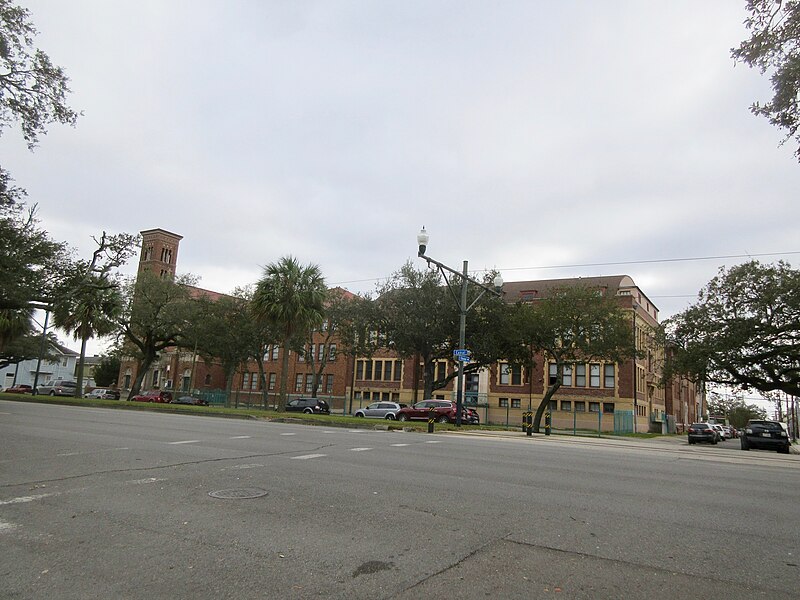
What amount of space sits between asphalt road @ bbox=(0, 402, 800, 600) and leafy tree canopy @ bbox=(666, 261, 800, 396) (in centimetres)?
2860

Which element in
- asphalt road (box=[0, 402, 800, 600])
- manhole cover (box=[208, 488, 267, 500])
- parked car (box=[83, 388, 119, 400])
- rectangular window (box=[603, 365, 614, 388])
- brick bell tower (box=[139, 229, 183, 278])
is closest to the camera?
asphalt road (box=[0, 402, 800, 600])

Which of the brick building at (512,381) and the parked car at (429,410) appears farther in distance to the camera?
the brick building at (512,381)

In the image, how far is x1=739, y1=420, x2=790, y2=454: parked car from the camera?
28.2 meters

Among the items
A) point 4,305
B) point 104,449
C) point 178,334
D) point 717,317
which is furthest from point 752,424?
point 178,334

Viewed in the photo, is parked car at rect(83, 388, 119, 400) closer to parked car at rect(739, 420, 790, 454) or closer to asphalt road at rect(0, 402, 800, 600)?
asphalt road at rect(0, 402, 800, 600)

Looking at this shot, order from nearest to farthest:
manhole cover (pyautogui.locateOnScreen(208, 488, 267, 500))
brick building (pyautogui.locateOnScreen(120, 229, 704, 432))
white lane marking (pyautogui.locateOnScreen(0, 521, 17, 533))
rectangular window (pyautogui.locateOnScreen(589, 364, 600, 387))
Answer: white lane marking (pyautogui.locateOnScreen(0, 521, 17, 533))
manhole cover (pyautogui.locateOnScreen(208, 488, 267, 500))
brick building (pyautogui.locateOnScreen(120, 229, 704, 432))
rectangular window (pyautogui.locateOnScreen(589, 364, 600, 387))

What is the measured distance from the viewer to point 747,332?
35094 millimetres

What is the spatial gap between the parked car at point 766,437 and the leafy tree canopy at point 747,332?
7.38m

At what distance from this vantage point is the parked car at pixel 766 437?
92.7 ft

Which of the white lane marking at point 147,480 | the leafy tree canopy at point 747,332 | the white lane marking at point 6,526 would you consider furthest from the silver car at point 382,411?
the white lane marking at point 6,526

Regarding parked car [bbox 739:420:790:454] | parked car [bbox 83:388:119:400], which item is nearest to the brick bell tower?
parked car [bbox 83:388:119:400]

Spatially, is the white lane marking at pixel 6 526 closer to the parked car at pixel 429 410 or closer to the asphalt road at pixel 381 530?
the asphalt road at pixel 381 530

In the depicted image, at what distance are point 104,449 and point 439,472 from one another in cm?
662

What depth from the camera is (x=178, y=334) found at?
50.1m
